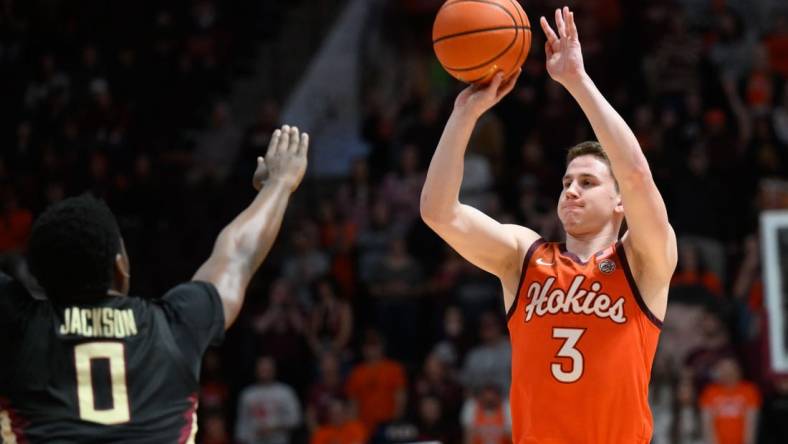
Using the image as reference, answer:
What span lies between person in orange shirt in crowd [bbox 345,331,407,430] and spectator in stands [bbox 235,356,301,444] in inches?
24.8

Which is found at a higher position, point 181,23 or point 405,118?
point 181,23

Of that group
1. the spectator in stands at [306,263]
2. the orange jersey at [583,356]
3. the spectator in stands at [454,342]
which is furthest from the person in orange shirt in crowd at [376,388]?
the orange jersey at [583,356]

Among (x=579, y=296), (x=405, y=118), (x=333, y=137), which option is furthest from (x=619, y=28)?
(x=579, y=296)

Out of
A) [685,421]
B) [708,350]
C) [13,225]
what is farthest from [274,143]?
[13,225]

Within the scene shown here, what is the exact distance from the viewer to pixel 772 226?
1072 cm

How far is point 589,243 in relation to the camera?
16.6 feet

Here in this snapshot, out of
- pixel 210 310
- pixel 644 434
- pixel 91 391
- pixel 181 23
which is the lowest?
pixel 644 434

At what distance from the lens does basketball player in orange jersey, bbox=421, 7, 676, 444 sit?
183 inches

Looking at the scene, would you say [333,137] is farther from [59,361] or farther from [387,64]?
[59,361]

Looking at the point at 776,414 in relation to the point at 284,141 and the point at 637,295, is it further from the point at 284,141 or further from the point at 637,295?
the point at 284,141

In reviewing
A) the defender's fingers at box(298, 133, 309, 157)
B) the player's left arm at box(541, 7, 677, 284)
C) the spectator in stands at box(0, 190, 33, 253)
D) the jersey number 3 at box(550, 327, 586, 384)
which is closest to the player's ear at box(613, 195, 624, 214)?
the player's left arm at box(541, 7, 677, 284)

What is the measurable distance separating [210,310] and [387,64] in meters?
14.4

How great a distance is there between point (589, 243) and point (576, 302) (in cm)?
36

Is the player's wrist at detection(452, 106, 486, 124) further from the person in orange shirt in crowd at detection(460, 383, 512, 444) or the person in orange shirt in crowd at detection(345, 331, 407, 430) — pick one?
the person in orange shirt in crowd at detection(345, 331, 407, 430)
